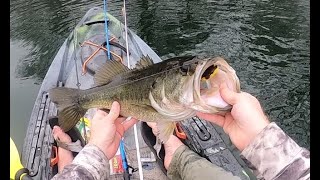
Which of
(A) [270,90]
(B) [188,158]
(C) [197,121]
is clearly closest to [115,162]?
(B) [188,158]

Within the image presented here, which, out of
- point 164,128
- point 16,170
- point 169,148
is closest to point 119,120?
point 164,128

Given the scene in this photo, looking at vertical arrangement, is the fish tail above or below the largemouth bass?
below

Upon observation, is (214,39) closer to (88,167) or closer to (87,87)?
(87,87)

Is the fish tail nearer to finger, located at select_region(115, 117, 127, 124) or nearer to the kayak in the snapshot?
finger, located at select_region(115, 117, 127, 124)

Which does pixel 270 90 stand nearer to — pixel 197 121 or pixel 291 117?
pixel 291 117

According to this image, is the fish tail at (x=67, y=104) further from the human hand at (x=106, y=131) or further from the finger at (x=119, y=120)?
the finger at (x=119, y=120)

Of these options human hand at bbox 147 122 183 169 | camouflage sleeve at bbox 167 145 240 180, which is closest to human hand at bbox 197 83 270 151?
camouflage sleeve at bbox 167 145 240 180
